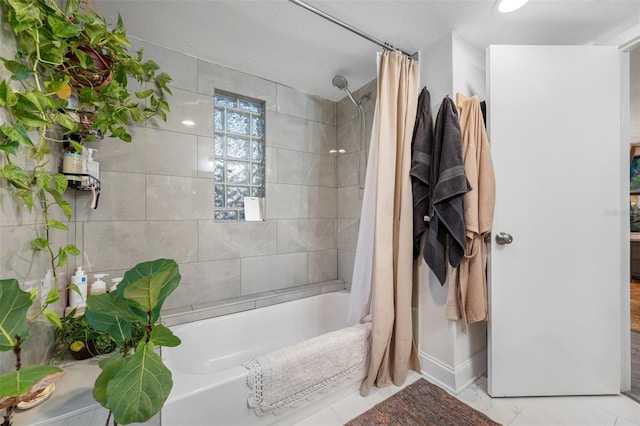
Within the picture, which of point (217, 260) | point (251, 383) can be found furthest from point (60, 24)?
point (251, 383)

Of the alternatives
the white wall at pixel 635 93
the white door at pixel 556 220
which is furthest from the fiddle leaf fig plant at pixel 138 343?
the white wall at pixel 635 93

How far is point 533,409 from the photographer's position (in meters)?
1.35

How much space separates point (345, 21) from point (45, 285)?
191 centimetres

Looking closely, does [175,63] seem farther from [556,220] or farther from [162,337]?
[556,220]

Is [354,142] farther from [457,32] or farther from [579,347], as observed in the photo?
[579,347]

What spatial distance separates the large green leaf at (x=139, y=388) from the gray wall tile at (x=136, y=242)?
1.22 metres

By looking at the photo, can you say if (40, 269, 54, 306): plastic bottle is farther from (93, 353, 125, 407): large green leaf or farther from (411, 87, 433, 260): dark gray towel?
(411, 87, 433, 260): dark gray towel

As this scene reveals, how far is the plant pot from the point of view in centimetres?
107

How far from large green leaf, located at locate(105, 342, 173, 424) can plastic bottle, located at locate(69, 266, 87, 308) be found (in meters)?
0.97

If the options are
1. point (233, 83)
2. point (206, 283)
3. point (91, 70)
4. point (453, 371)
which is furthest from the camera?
point (233, 83)

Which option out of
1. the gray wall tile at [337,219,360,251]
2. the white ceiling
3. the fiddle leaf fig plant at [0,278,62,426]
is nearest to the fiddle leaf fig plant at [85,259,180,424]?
the fiddle leaf fig plant at [0,278,62,426]

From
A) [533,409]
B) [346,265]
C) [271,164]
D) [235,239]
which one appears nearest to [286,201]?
[271,164]

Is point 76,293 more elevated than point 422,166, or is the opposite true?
point 422,166

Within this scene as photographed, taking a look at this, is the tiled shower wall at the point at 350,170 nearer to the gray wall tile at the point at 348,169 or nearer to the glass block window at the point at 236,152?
the gray wall tile at the point at 348,169
